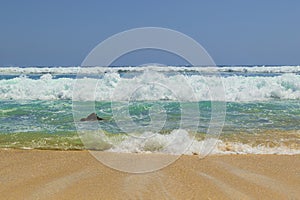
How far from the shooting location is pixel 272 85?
1711cm

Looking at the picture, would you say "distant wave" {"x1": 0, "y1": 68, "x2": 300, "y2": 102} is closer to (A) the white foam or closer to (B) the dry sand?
(A) the white foam

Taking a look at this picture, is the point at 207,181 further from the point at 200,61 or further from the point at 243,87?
the point at 243,87

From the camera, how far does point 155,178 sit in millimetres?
4363

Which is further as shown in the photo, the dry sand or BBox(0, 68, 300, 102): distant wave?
BBox(0, 68, 300, 102): distant wave

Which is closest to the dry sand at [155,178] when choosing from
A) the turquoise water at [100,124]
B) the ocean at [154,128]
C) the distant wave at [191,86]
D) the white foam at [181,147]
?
the white foam at [181,147]

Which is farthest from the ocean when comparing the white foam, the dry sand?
the dry sand

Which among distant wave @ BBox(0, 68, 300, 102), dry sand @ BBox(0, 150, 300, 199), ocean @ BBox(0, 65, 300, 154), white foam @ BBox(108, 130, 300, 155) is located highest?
distant wave @ BBox(0, 68, 300, 102)

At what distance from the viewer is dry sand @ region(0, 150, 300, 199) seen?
389 centimetres

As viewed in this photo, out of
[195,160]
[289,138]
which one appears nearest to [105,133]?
[195,160]

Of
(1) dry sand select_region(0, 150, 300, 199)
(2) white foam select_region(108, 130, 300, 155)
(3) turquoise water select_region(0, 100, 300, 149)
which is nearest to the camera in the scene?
(1) dry sand select_region(0, 150, 300, 199)

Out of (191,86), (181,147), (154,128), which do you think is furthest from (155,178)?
(191,86)

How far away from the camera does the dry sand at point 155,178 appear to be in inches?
153

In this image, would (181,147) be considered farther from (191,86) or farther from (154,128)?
(191,86)

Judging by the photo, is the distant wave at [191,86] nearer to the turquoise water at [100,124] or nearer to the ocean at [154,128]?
the ocean at [154,128]
